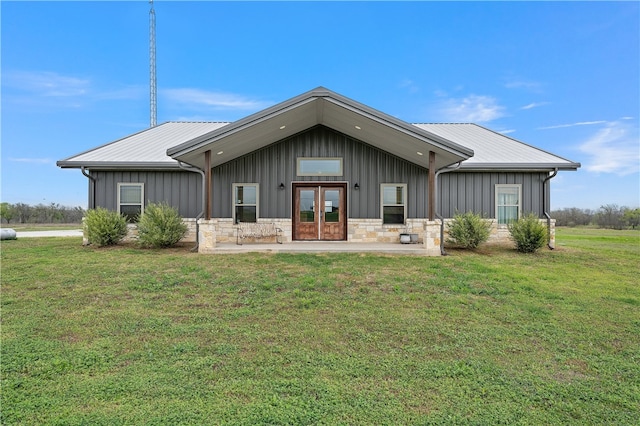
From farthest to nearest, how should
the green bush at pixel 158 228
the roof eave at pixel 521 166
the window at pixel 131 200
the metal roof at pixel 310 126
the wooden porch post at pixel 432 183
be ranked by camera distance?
1. the window at pixel 131 200
2. the roof eave at pixel 521 166
3. the green bush at pixel 158 228
4. the wooden porch post at pixel 432 183
5. the metal roof at pixel 310 126

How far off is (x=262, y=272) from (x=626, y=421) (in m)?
5.67

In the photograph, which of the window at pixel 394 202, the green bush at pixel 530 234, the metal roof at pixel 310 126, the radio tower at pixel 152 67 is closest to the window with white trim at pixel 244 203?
the metal roof at pixel 310 126

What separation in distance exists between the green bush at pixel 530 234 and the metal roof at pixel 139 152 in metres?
11.5

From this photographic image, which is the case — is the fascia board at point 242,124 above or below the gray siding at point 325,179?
above

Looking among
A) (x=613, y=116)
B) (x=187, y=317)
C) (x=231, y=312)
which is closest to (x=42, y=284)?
(x=187, y=317)

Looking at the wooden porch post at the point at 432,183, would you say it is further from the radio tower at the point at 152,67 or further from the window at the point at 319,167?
the radio tower at the point at 152,67

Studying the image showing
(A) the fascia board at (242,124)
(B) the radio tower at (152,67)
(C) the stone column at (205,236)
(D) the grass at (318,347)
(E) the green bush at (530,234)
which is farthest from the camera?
(B) the radio tower at (152,67)

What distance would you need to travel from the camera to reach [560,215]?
24.0m

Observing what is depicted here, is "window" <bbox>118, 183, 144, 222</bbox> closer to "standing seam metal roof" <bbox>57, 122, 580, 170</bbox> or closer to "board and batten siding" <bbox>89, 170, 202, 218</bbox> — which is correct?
"board and batten siding" <bbox>89, 170, 202, 218</bbox>

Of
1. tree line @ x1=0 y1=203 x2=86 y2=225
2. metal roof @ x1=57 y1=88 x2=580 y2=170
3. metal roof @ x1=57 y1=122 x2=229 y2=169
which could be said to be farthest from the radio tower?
tree line @ x1=0 y1=203 x2=86 y2=225

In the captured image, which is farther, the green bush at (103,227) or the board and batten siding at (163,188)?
the board and batten siding at (163,188)

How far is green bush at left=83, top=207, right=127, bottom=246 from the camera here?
10117mm

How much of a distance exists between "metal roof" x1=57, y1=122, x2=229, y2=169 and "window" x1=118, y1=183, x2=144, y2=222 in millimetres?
902

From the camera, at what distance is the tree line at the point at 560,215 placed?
20312 millimetres
